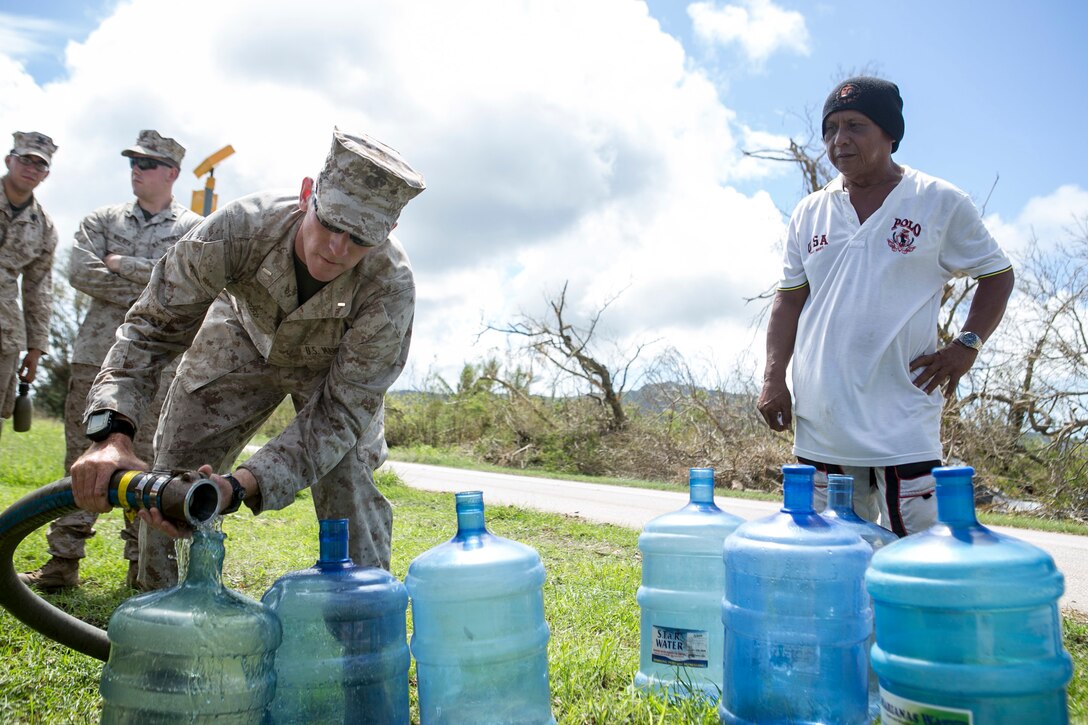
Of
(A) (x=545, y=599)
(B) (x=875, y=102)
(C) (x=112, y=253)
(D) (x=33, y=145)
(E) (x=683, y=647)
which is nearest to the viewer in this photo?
(E) (x=683, y=647)

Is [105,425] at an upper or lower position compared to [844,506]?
upper

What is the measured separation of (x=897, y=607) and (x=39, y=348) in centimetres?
659

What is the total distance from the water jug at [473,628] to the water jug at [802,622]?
25.2 inches

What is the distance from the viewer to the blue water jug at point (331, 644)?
2475 millimetres

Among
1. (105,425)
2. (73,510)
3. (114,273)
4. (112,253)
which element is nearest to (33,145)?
(112,253)

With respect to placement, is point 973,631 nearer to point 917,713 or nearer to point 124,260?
point 917,713

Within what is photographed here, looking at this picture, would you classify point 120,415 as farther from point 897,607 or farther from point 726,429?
point 726,429

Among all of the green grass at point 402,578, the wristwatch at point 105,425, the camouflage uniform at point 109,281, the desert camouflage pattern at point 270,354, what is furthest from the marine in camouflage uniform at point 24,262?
the wristwatch at point 105,425

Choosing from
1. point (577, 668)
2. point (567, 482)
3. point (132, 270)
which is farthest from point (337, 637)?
point (567, 482)

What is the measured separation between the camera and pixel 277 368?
12.5ft

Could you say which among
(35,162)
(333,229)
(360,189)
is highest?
(35,162)

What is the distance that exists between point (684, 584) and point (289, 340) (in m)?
1.91

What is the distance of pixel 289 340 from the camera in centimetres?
362

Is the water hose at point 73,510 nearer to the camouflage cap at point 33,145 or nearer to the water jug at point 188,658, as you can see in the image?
the water jug at point 188,658
